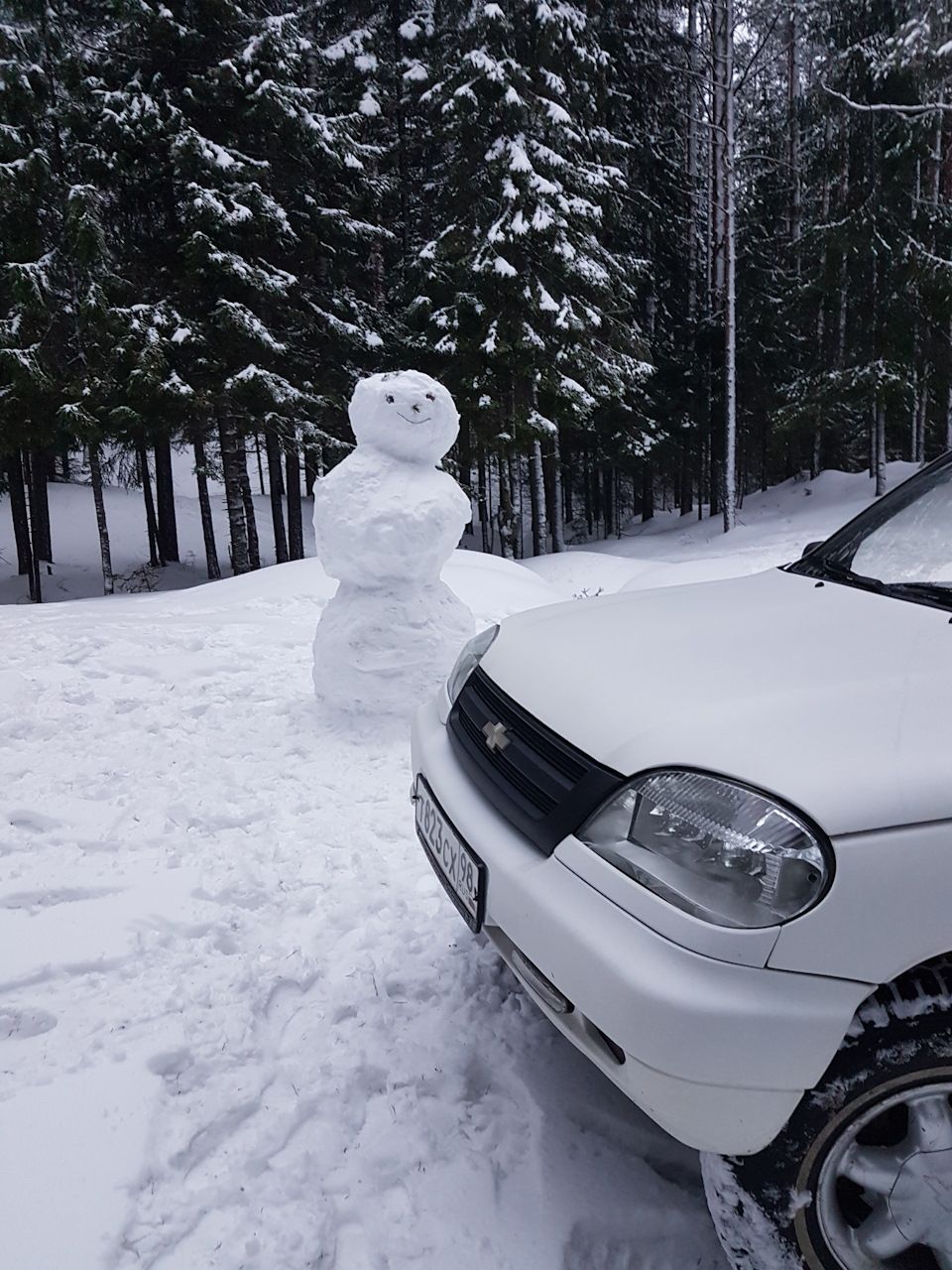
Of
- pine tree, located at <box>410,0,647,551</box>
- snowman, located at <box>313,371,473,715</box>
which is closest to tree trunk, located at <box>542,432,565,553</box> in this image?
pine tree, located at <box>410,0,647,551</box>

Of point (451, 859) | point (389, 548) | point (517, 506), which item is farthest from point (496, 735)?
point (517, 506)

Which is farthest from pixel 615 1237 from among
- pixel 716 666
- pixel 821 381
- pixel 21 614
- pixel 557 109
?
pixel 821 381

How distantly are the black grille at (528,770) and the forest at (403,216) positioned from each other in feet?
40.4

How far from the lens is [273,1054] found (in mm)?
2281

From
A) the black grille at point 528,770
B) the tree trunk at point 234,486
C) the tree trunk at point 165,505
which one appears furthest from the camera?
the tree trunk at point 165,505

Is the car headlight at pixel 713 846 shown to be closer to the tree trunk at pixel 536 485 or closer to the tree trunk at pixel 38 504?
the tree trunk at pixel 536 485

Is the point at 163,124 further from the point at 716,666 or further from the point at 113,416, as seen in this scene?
the point at 716,666

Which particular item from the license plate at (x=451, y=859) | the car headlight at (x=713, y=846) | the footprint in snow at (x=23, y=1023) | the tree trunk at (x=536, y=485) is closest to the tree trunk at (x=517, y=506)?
the tree trunk at (x=536, y=485)

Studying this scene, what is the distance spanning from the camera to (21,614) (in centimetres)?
810

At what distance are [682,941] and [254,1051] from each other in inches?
63.5

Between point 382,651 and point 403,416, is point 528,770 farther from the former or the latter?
point 403,416

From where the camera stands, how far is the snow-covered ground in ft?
5.79

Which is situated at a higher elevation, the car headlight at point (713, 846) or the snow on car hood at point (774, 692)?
the snow on car hood at point (774, 692)

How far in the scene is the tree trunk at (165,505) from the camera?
19406mm
